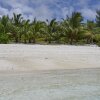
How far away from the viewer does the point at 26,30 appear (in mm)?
36031

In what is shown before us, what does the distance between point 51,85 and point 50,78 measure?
1.66m

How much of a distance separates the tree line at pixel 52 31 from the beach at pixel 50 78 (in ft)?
55.2

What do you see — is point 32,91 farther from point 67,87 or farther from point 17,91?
point 67,87

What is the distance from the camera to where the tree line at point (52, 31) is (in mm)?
35438

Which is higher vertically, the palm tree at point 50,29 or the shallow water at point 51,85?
the palm tree at point 50,29

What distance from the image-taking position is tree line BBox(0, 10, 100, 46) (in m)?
35.4

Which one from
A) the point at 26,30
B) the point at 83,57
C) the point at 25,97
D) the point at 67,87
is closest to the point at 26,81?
the point at 67,87

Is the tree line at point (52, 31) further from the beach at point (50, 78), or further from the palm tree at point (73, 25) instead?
the beach at point (50, 78)

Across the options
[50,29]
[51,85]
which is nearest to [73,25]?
[50,29]

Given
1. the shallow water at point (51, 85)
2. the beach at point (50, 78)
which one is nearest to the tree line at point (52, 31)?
the beach at point (50, 78)

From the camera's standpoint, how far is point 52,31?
124ft

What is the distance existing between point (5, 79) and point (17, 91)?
2404 mm

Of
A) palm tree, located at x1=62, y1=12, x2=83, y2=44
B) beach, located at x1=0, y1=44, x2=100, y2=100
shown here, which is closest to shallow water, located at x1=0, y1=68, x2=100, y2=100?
beach, located at x1=0, y1=44, x2=100, y2=100

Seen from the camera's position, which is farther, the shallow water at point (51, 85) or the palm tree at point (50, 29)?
the palm tree at point (50, 29)
